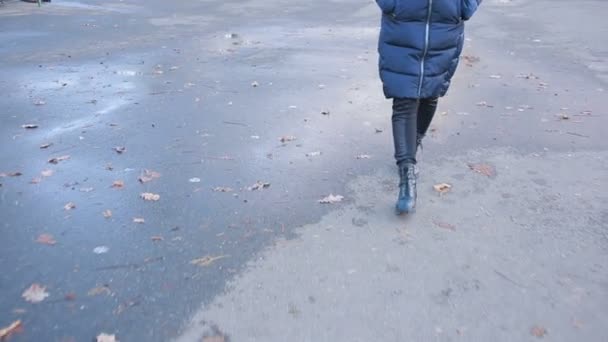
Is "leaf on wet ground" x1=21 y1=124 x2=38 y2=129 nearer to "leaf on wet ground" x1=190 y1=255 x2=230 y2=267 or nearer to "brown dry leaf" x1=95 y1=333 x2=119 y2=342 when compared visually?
"leaf on wet ground" x1=190 y1=255 x2=230 y2=267

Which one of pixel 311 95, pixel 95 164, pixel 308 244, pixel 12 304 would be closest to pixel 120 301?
pixel 12 304

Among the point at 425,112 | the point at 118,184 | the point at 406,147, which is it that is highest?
the point at 425,112

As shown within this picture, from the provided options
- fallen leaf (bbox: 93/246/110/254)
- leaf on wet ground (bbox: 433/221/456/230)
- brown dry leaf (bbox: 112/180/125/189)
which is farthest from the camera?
brown dry leaf (bbox: 112/180/125/189)

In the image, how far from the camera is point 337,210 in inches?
164

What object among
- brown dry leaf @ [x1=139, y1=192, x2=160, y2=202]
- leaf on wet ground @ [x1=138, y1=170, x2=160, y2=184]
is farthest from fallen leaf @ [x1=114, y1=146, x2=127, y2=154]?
brown dry leaf @ [x1=139, y1=192, x2=160, y2=202]

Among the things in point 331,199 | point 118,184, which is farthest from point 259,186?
point 118,184

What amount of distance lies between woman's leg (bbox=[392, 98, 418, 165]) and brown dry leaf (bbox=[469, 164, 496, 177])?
0.96 m

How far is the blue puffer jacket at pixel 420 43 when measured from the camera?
372cm

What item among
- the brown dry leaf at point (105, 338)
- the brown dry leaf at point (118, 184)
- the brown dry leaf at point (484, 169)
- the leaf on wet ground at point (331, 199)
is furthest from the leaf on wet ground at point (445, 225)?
the brown dry leaf at point (118, 184)

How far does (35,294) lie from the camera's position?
322 centimetres

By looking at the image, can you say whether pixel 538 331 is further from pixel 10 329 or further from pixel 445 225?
pixel 10 329

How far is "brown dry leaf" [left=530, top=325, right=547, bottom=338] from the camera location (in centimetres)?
282

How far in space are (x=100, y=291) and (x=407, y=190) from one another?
2.08 metres

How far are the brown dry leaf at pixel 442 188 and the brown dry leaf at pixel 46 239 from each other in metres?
2.73
